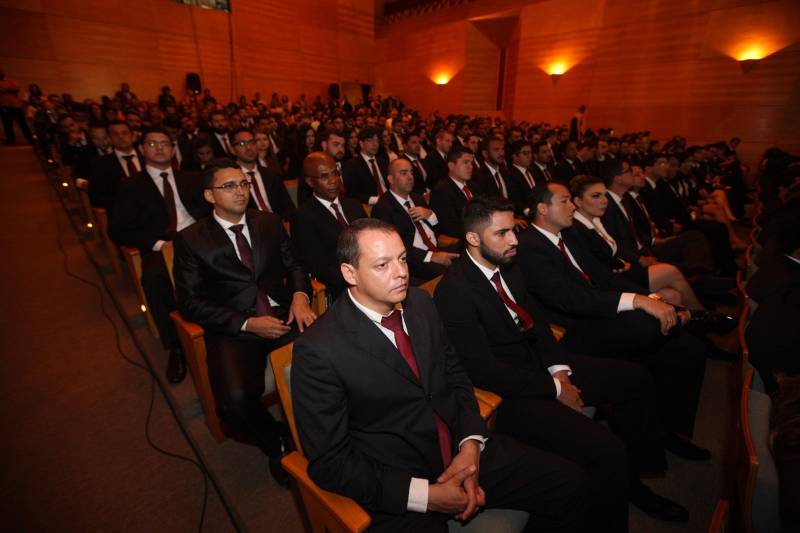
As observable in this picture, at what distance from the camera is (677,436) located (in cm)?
236

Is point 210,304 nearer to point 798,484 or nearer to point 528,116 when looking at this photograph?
point 798,484

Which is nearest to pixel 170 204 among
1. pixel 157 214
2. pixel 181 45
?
pixel 157 214

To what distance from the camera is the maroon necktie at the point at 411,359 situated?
151 centimetres

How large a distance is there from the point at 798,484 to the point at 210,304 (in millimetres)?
2567

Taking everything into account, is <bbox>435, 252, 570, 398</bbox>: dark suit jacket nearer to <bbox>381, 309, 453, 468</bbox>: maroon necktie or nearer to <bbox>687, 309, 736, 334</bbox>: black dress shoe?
<bbox>381, 309, 453, 468</bbox>: maroon necktie

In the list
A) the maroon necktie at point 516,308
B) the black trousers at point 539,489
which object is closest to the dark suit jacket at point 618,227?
the maroon necktie at point 516,308

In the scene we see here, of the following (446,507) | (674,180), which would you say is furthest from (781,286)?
(674,180)

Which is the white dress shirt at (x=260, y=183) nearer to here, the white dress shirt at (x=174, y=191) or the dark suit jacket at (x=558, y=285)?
the white dress shirt at (x=174, y=191)

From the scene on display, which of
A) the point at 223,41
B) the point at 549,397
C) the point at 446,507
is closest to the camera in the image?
the point at 446,507

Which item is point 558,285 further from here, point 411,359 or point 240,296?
point 240,296

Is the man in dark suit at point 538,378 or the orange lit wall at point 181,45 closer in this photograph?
the man in dark suit at point 538,378

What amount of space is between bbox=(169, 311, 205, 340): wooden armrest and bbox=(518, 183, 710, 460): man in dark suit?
6.97 ft

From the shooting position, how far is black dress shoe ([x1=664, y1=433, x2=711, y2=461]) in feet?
7.46

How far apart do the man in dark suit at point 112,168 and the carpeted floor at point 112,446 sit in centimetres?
108
